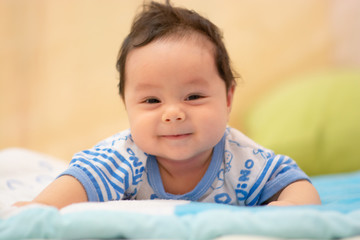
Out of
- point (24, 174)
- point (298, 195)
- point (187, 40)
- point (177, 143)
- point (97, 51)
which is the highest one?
point (187, 40)

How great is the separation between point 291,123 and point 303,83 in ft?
1.00

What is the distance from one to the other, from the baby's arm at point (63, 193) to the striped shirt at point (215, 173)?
0.28 ft

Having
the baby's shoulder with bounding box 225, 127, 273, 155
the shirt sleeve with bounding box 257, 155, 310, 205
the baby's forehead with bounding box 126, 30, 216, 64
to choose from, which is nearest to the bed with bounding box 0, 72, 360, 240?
the shirt sleeve with bounding box 257, 155, 310, 205

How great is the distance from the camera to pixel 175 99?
104 centimetres

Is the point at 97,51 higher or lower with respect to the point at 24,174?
higher

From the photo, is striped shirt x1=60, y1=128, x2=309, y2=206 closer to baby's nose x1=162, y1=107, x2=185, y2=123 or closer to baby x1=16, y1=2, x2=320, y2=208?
baby x1=16, y1=2, x2=320, y2=208

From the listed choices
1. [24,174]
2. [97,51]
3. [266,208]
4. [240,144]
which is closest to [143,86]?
[240,144]

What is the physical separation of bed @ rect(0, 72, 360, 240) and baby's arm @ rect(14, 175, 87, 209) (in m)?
0.09

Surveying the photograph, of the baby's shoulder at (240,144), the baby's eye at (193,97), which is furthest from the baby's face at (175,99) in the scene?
the baby's shoulder at (240,144)

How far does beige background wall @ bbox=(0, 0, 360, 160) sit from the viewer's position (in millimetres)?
2404

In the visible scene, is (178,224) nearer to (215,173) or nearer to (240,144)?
(215,173)

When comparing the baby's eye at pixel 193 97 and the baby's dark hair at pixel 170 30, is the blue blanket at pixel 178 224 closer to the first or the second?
the baby's eye at pixel 193 97

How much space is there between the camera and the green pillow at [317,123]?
6.00 feet

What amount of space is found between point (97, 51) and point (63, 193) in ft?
5.22
